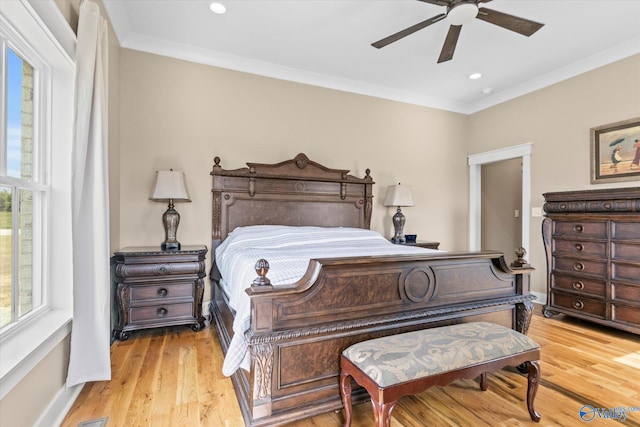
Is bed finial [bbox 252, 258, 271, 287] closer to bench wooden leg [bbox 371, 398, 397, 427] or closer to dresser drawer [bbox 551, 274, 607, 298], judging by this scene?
bench wooden leg [bbox 371, 398, 397, 427]

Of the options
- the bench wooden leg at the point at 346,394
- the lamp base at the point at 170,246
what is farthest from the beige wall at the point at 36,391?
the bench wooden leg at the point at 346,394

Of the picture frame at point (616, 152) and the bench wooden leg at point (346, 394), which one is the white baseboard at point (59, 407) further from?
the picture frame at point (616, 152)

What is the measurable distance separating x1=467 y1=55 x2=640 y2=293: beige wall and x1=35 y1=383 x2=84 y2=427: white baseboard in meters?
4.72

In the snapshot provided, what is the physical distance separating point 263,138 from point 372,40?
61.4 inches

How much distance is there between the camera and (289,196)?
12.1ft

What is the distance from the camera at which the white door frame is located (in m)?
4.12

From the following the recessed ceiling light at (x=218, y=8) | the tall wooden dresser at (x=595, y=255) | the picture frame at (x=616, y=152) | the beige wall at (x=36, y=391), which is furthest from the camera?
the picture frame at (x=616, y=152)

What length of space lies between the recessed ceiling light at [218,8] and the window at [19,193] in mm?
1443

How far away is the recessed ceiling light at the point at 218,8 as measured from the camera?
2.62m

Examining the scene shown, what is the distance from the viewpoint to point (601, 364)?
2.34 meters

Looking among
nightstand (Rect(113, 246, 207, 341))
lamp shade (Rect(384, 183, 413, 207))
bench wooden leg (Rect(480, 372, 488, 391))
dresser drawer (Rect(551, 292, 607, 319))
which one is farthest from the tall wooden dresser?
nightstand (Rect(113, 246, 207, 341))

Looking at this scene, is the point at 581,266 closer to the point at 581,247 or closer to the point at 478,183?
the point at 581,247

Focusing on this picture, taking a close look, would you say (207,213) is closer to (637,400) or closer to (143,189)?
(143,189)

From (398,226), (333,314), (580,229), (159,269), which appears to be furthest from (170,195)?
(580,229)
